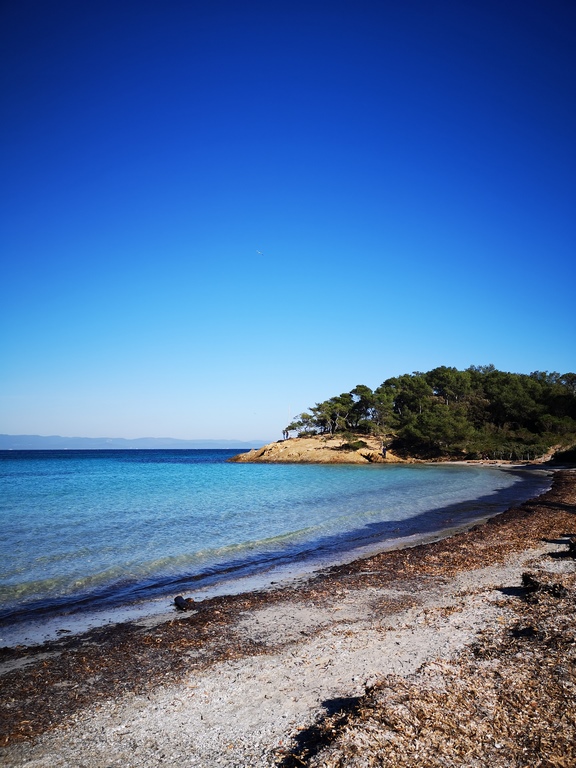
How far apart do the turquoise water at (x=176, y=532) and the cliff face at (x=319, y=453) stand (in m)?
48.6

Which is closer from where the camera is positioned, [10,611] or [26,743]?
[26,743]

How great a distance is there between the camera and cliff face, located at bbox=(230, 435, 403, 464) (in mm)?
83688

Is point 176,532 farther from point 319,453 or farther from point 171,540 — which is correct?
point 319,453

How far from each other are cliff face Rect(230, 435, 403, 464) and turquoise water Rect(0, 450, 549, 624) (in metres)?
48.6

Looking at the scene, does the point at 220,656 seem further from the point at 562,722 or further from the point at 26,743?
the point at 562,722

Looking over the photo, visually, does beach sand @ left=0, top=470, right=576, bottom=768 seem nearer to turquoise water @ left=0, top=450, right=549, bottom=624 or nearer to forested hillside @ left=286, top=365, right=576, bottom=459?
turquoise water @ left=0, top=450, right=549, bottom=624

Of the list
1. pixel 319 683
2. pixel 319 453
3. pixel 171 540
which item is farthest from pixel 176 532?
pixel 319 453

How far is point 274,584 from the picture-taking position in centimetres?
1157

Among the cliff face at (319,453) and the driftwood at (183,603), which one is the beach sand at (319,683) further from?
the cliff face at (319,453)

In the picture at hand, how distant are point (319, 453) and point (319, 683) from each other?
8309 cm

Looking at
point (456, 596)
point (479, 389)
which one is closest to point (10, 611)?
point (456, 596)

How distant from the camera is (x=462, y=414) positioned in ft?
269

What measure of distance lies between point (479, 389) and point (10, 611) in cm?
9542

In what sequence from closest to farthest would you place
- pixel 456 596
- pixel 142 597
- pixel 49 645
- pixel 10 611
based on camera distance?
pixel 49 645, pixel 456 596, pixel 10 611, pixel 142 597
